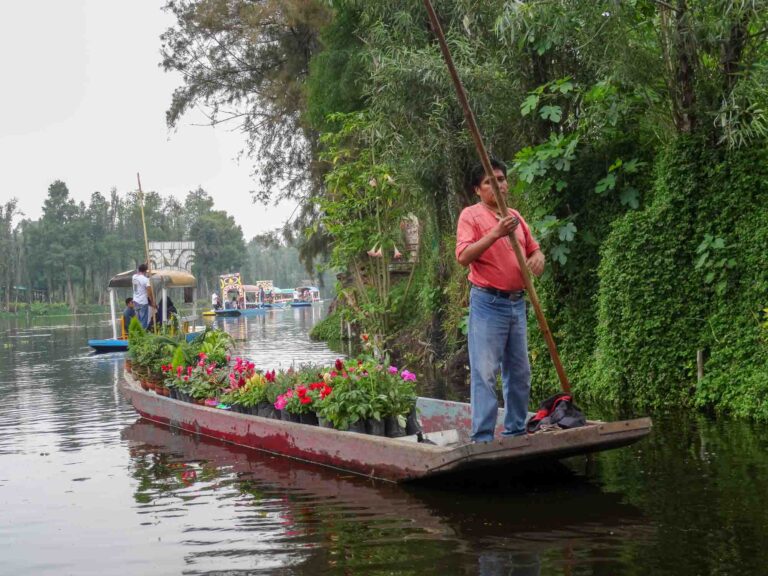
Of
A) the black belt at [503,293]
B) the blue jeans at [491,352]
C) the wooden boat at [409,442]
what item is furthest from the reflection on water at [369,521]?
the black belt at [503,293]

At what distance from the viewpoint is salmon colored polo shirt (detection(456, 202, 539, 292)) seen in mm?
6137

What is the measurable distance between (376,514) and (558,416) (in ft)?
4.81

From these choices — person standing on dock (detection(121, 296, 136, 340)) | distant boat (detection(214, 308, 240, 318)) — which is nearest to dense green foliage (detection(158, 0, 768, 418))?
person standing on dock (detection(121, 296, 136, 340))

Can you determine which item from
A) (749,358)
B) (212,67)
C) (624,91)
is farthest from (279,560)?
(212,67)

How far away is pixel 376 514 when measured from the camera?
6.04 meters

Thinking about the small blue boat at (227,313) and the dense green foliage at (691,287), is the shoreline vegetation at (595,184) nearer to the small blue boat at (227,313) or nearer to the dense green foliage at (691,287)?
the dense green foliage at (691,287)

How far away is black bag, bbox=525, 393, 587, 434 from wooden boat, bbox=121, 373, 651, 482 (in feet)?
0.40

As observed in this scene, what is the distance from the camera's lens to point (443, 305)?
1653 centimetres

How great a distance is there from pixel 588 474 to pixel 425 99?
8416 mm

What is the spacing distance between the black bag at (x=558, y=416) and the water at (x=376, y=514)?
0.49 metres

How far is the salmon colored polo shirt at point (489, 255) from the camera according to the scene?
6137 millimetres

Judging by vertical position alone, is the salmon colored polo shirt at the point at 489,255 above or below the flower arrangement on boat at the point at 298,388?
above

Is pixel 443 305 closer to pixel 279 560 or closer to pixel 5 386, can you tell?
pixel 5 386

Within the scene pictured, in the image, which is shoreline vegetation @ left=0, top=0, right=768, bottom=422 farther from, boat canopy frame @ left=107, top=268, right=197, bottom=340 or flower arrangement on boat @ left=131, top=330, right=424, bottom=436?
boat canopy frame @ left=107, top=268, right=197, bottom=340
